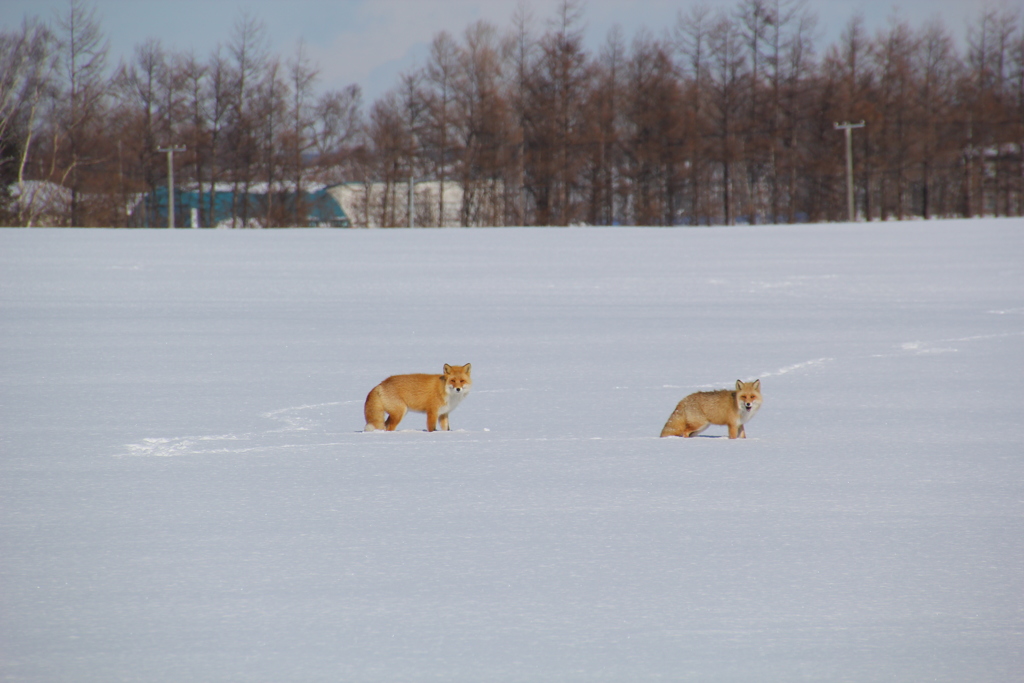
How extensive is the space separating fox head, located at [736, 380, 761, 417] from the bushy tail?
5.52ft

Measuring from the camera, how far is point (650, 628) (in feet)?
7.50

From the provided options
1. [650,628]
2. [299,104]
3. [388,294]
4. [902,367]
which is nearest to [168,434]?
[650,628]

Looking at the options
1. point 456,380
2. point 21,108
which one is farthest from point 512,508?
point 21,108

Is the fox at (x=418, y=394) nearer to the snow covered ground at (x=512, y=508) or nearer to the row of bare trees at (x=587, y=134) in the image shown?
the snow covered ground at (x=512, y=508)

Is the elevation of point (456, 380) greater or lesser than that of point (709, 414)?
greater

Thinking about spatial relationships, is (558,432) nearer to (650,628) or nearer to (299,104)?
(650,628)

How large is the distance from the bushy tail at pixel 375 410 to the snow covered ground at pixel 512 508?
0.44ft

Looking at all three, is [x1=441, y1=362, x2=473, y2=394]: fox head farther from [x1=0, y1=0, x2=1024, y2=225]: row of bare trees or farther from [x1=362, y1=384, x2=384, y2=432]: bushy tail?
[x1=0, y1=0, x2=1024, y2=225]: row of bare trees

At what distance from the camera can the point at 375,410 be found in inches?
180

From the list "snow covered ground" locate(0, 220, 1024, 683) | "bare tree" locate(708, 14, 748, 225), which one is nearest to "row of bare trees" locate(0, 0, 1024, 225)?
"bare tree" locate(708, 14, 748, 225)

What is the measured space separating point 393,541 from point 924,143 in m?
40.2

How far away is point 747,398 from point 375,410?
175cm

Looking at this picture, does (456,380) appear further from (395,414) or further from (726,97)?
(726,97)

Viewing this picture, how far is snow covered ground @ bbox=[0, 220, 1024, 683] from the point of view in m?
2.19
